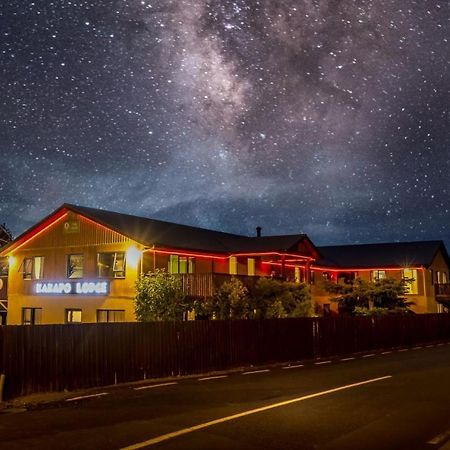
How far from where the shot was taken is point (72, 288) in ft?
103

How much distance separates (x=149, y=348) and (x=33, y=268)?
1731 cm

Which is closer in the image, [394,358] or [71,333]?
[71,333]

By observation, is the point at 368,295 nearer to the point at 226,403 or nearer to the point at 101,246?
the point at 101,246

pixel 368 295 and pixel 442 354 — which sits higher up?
pixel 368 295

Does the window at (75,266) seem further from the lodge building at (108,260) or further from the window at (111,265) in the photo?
the window at (111,265)

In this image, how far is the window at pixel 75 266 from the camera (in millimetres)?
31953

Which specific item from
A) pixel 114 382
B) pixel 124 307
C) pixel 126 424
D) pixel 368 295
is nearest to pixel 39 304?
pixel 124 307

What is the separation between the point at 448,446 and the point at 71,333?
10383mm

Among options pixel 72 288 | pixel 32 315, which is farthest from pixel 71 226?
pixel 32 315

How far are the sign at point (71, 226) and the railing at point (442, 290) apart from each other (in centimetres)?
3056

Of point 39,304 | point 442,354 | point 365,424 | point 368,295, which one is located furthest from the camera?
point 368,295

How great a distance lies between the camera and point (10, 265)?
3478 centimetres

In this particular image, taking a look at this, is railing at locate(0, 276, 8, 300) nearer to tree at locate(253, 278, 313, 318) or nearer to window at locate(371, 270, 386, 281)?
tree at locate(253, 278, 313, 318)

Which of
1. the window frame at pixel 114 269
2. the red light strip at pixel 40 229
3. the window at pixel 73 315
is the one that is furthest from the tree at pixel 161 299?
the red light strip at pixel 40 229
